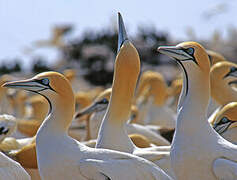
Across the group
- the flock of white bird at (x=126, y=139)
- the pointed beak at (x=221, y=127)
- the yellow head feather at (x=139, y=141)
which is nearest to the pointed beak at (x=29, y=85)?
the flock of white bird at (x=126, y=139)

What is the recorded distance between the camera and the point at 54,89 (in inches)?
244

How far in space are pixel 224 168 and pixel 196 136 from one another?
356 mm

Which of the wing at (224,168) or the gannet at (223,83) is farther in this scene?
the gannet at (223,83)

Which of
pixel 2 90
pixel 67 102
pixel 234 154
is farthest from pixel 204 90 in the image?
pixel 2 90

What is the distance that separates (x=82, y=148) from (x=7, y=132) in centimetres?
231

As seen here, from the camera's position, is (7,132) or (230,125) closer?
(230,125)

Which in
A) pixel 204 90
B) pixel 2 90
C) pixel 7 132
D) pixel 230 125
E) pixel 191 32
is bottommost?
pixel 191 32

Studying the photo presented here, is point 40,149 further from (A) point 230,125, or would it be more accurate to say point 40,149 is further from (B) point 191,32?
(B) point 191,32

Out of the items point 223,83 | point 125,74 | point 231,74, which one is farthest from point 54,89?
point 231,74

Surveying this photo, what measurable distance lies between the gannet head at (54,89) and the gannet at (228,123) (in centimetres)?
147

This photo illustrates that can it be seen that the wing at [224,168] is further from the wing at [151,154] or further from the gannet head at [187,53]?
the wing at [151,154]

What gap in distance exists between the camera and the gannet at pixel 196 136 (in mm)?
5832

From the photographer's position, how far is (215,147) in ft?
19.3

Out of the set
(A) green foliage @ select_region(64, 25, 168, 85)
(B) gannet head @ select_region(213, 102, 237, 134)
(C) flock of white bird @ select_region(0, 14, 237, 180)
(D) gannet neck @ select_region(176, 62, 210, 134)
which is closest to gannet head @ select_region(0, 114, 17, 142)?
(C) flock of white bird @ select_region(0, 14, 237, 180)
